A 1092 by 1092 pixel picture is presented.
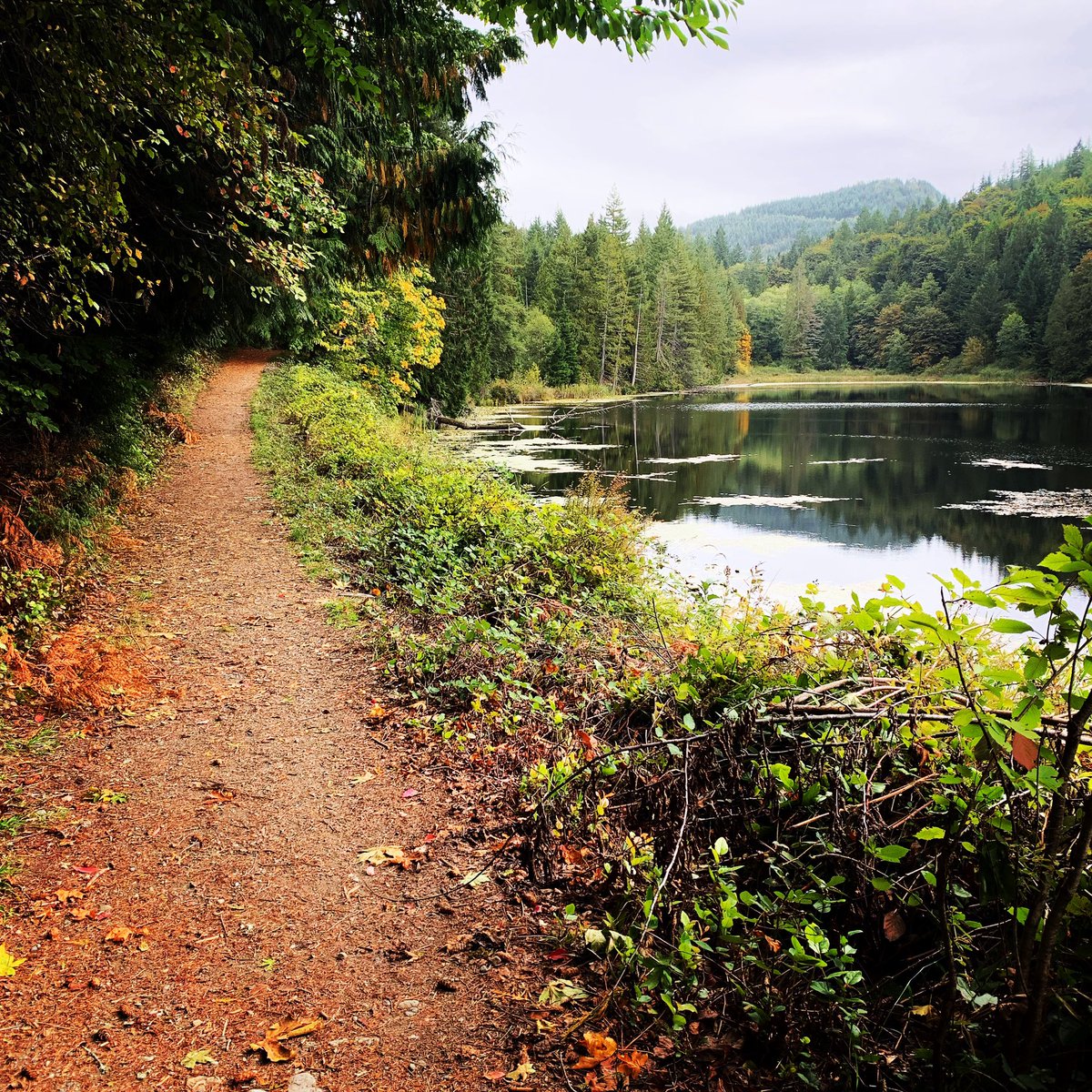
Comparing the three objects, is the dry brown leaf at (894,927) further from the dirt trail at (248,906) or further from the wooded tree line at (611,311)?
the wooded tree line at (611,311)

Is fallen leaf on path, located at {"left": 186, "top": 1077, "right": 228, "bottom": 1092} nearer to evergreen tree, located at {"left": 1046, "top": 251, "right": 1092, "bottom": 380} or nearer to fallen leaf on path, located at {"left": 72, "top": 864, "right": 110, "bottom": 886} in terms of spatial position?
fallen leaf on path, located at {"left": 72, "top": 864, "right": 110, "bottom": 886}

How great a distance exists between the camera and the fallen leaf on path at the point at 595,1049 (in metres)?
2.25

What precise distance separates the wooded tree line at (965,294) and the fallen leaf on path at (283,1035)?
233 feet

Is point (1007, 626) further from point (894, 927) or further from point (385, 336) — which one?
point (385, 336)

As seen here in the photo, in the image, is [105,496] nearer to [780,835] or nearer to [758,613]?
[758,613]

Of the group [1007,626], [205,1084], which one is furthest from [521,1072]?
[1007,626]

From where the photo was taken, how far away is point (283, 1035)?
2359 millimetres

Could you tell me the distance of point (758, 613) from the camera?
454 centimetres

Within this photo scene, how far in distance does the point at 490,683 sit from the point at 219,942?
2200 millimetres

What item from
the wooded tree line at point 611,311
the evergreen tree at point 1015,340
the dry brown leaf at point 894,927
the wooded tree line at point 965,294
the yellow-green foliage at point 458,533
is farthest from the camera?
the evergreen tree at point 1015,340

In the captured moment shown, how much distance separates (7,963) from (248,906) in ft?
2.58

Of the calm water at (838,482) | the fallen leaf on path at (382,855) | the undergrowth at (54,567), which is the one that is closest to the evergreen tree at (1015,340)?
the calm water at (838,482)

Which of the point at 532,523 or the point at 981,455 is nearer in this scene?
the point at 532,523

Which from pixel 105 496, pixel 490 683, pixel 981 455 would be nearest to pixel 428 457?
pixel 105 496
